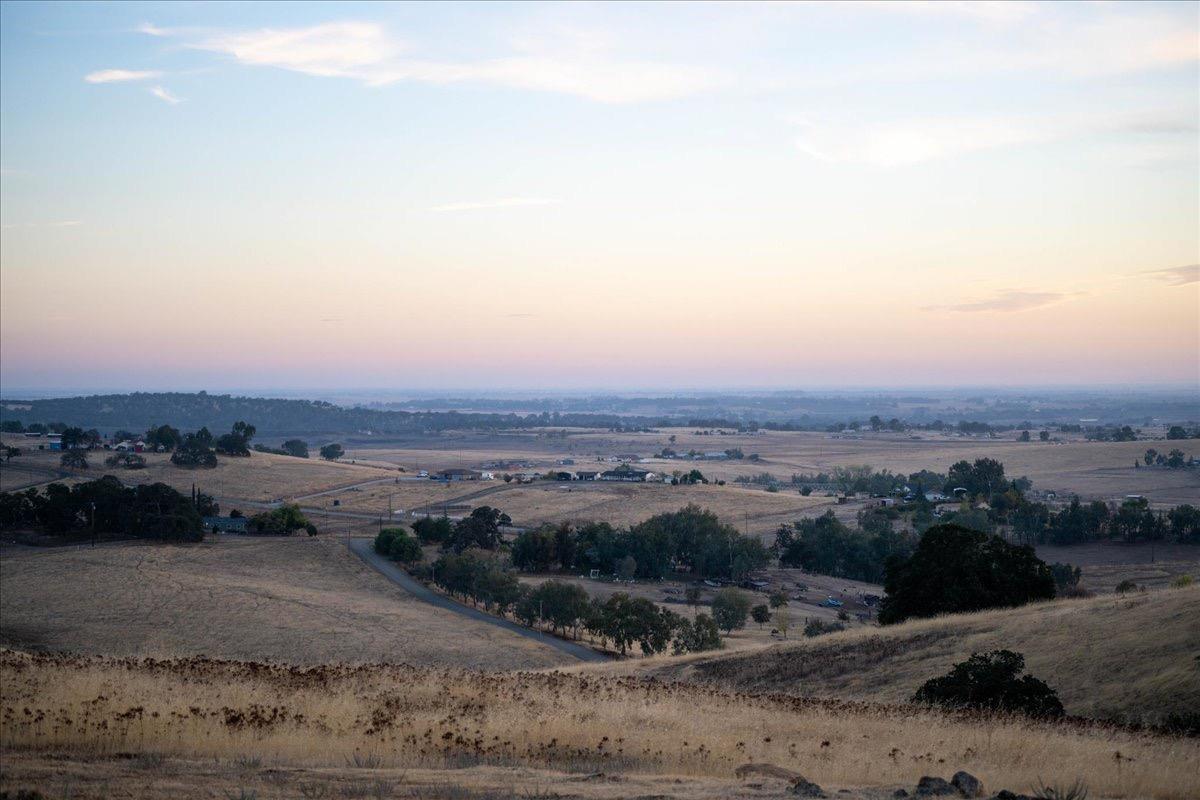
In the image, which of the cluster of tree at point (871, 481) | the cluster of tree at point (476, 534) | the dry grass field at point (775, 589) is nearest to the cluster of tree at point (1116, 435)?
the cluster of tree at point (871, 481)

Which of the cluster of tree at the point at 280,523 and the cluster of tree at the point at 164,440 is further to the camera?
the cluster of tree at the point at 164,440

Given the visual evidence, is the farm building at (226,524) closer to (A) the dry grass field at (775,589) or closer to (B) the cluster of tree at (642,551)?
(B) the cluster of tree at (642,551)

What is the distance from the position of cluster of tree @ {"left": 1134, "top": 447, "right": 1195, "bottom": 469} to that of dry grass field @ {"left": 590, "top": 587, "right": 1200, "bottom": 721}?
79.8m

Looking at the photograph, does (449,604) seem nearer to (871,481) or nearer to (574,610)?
(574,610)

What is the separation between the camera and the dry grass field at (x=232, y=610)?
1369 inches

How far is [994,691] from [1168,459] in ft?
314

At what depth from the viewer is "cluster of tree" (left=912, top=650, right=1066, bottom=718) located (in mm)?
17953

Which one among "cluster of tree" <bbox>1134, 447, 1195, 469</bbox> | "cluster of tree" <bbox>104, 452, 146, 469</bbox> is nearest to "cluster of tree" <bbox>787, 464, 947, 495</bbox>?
"cluster of tree" <bbox>1134, 447, 1195, 469</bbox>

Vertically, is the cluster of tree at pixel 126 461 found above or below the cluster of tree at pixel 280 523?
above

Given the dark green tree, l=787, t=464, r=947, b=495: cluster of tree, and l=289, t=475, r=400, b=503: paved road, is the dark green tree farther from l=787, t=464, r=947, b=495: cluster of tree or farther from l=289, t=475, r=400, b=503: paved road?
l=289, t=475, r=400, b=503: paved road

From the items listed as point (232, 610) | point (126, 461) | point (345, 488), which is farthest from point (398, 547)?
point (126, 461)

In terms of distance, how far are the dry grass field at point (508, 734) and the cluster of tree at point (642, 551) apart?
49444 mm

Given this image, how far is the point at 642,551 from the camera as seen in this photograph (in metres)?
66.2

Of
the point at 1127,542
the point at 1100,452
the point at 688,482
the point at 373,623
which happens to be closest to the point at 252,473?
the point at 688,482
